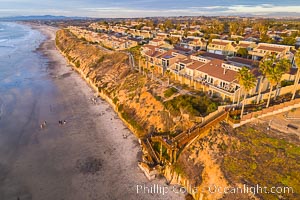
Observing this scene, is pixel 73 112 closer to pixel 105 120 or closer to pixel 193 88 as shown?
pixel 105 120

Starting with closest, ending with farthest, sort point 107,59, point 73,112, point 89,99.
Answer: point 73,112, point 89,99, point 107,59

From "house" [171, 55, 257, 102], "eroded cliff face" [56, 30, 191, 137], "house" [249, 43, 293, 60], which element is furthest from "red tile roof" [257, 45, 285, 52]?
"eroded cliff face" [56, 30, 191, 137]

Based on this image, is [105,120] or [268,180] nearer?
[268,180]

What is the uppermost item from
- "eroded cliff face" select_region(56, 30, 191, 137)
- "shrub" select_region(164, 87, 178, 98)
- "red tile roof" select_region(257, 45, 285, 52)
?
"red tile roof" select_region(257, 45, 285, 52)

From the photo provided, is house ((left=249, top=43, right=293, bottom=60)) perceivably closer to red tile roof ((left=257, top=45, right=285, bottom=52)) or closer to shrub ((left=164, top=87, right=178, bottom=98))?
red tile roof ((left=257, top=45, right=285, bottom=52))

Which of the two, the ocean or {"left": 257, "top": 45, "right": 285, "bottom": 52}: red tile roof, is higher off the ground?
{"left": 257, "top": 45, "right": 285, "bottom": 52}: red tile roof

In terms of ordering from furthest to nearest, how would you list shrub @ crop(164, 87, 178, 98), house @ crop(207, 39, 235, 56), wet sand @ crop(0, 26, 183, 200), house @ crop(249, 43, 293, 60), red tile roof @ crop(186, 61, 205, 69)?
house @ crop(207, 39, 235, 56), house @ crop(249, 43, 293, 60), red tile roof @ crop(186, 61, 205, 69), shrub @ crop(164, 87, 178, 98), wet sand @ crop(0, 26, 183, 200)

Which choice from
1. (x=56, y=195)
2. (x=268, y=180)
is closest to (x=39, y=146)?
(x=56, y=195)

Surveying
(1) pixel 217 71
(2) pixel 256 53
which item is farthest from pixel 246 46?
(1) pixel 217 71
